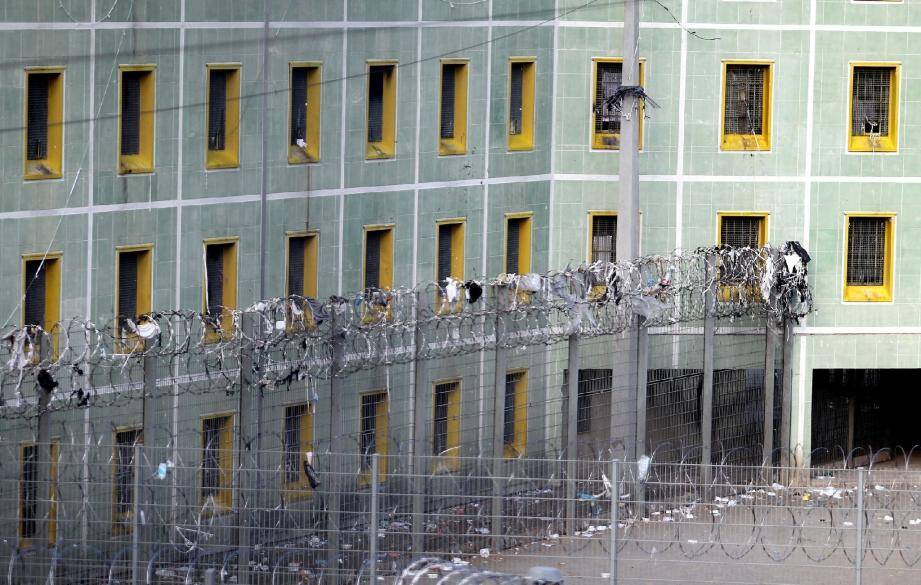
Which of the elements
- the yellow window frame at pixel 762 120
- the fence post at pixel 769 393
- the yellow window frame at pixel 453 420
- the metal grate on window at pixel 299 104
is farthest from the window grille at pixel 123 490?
the yellow window frame at pixel 762 120

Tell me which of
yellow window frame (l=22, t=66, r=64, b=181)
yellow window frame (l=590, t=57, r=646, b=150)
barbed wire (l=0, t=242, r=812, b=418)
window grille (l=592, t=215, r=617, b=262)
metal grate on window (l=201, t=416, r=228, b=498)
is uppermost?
yellow window frame (l=590, t=57, r=646, b=150)

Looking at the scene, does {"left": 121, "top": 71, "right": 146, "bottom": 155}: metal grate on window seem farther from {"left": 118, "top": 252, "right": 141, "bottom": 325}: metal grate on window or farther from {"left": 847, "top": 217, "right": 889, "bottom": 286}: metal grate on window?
{"left": 847, "top": 217, "right": 889, "bottom": 286}: metal grate on window

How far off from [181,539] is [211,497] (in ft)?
1.61

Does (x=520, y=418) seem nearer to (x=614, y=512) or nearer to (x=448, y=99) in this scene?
(x=448, y=99)

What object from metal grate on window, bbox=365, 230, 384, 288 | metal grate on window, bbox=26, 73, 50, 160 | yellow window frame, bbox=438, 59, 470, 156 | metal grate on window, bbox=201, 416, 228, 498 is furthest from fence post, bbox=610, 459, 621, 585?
yellow window frame, bbox=438, 59, 470, 156

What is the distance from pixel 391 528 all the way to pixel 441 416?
25.6 ft

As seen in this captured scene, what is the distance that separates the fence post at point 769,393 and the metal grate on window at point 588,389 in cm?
242

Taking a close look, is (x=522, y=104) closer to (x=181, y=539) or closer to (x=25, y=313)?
(x=25, y=313)

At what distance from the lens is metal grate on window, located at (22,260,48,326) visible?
25.8 metres

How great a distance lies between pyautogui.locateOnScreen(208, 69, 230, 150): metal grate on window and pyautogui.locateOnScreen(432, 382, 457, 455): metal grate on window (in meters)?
4.58

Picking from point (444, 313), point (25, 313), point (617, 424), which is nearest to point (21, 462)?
point (25, 313)

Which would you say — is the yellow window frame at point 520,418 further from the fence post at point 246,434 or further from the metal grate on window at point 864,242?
the metal grate on window at point 864,242

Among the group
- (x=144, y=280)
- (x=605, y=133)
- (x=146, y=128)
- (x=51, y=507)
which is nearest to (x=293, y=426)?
(x=144, y=280)

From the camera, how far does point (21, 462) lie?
20172mm
